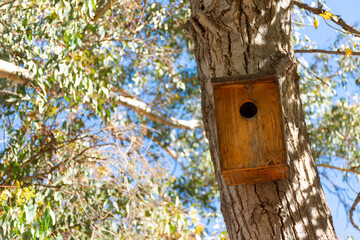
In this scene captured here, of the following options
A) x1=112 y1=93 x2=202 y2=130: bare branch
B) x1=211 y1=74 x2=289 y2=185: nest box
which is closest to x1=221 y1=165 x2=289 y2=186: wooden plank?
x1=211 y1=74 x2=289 y2=185: nest box

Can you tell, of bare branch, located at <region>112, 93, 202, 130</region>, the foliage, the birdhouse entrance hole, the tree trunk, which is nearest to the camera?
the tree trunk

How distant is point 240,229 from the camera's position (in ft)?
7.62

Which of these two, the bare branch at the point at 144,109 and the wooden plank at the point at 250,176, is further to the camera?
the bare branch at the point at 144,109

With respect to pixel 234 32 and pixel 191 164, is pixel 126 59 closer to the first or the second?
pixel 191 164

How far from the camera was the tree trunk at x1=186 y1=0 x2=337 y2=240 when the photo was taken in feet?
7.40

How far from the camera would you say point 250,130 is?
245 cm

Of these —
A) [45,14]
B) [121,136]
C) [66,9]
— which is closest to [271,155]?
[66,9]

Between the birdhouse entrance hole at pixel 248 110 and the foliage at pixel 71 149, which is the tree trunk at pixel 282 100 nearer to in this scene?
the birdhouse entrance hole at pixel 248 110

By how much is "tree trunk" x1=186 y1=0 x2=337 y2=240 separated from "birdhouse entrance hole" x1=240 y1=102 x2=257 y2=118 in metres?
0.14

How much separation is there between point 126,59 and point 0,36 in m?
3.38

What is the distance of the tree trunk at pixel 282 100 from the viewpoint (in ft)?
7.40

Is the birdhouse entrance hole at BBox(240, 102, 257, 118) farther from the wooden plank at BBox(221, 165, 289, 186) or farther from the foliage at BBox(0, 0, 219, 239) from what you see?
the foliage at BBox(0, 0, 219, 239)

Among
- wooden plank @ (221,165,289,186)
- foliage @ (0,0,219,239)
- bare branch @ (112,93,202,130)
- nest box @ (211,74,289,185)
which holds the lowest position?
wooden plank @ (221,165,289,186)

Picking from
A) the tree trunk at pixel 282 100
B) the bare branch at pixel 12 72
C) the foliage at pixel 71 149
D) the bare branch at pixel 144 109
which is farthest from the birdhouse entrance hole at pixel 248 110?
the bare branch at pixel 144 109
